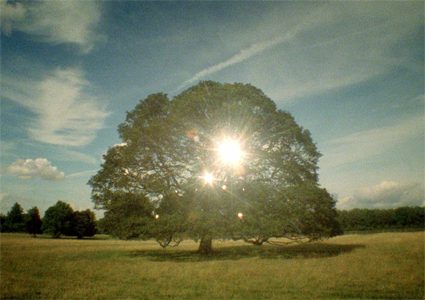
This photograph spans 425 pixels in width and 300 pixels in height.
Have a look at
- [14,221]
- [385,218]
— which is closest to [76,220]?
[14,221]

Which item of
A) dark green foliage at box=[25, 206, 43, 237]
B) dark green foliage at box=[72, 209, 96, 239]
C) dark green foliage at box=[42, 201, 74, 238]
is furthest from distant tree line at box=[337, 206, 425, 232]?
dark green foliage at box=[25, 206, 43, 237]

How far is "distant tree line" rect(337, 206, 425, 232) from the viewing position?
9238 centimetres

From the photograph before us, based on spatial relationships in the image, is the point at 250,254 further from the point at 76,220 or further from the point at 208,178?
the point at 76,220

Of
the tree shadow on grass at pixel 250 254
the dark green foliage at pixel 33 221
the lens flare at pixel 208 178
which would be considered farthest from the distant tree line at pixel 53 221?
the lens flare at pixel 208 178

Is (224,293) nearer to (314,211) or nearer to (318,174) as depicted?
(314,211)

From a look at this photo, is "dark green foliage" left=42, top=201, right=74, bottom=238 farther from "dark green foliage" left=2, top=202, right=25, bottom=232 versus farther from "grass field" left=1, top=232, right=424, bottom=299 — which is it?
"grass field" left=1, top=232, right=424, bottom=299

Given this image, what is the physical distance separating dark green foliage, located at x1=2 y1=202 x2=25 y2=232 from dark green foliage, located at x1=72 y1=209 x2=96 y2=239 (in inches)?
843

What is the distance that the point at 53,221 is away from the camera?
69.0 m

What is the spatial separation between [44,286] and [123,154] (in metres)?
11.5

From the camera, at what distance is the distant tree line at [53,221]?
69.6m

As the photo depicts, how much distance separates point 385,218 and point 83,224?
115 m

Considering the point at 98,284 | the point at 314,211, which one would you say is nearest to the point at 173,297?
the point at 98,284

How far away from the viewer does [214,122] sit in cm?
1880

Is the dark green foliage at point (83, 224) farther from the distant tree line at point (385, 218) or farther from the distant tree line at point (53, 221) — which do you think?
A: the distant tree line at point (385, 218)
